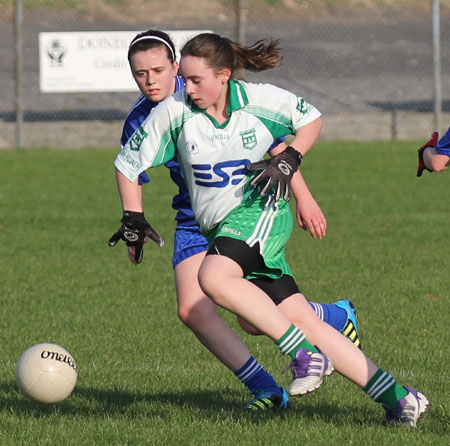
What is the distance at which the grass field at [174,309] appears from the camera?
17.5 ft

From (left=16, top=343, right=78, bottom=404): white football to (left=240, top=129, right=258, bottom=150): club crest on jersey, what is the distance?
1.53m

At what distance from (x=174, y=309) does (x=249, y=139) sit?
365cm

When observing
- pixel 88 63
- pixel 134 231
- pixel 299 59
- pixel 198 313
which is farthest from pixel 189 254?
pixel 299 59

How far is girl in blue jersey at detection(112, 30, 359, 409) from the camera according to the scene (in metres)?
5.46

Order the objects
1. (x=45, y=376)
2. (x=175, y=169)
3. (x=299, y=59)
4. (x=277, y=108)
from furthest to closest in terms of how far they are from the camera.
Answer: (x=299, y=59) → (x=175, y=169) → (x=45, y=376) → (x=277, y=108)

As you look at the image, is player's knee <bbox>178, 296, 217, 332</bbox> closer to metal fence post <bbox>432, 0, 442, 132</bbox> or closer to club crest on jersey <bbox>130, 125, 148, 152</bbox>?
club crest on jersey <bbox>130, 125, 148, 152</bbox>

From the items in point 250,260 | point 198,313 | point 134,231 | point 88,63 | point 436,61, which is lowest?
point 198,313

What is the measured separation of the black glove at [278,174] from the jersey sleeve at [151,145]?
45 cm

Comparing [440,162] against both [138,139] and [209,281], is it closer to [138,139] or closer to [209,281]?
[209,281]

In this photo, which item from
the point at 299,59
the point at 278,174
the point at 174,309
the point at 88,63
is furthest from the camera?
the point at 299,59

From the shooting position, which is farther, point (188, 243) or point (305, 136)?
point (188, 243)

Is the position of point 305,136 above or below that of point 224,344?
above

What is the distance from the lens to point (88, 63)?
59.0 ft

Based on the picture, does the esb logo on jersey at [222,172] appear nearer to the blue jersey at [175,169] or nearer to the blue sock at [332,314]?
the blue jersey at [175,169]
